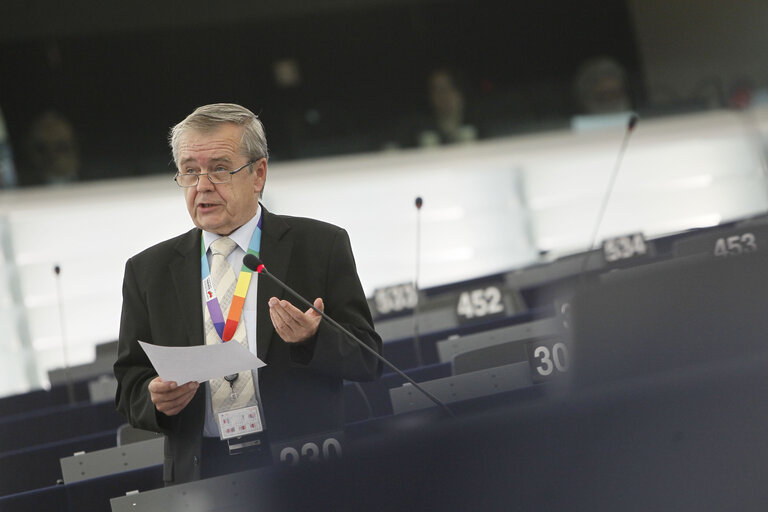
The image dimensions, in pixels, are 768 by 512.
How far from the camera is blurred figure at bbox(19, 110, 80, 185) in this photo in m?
9.98

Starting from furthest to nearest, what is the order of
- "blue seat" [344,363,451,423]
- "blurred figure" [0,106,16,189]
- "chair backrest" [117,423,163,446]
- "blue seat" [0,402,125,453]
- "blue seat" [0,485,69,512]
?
1. "blurred figure" [0,106,16,189]
2. "blue seat" [0,402,125,453]
3. "blue seat" [344,363,451,423]
4. "chair backrest" [117,423,163,446]
5. "blue seat" [0,485,69,512]

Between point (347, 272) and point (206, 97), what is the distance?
970 cm

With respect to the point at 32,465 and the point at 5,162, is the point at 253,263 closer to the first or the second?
the point at 32,465

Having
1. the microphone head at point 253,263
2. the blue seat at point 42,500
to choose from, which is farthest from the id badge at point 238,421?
the blue seat at point 42,500

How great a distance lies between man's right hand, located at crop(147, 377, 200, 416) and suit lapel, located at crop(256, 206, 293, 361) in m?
0.16

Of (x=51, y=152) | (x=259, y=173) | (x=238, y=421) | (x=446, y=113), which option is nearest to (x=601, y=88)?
(x=446, y=113)

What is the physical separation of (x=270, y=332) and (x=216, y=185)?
0.96ft

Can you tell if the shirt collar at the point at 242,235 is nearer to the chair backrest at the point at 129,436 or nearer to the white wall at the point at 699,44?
the chair backrest at the point at 129,436

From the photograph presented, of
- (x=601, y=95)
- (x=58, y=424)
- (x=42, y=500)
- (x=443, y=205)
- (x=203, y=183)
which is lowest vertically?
(x=42, y=500)

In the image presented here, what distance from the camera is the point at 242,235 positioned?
83.5 inches

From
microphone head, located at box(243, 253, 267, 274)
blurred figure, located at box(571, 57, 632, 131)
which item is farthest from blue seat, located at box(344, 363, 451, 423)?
blurred figure, located at box(571, 57, 632, 131)

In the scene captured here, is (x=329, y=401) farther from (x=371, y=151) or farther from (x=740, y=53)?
(x=740, y=53)

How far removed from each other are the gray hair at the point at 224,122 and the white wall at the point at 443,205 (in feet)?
25.5

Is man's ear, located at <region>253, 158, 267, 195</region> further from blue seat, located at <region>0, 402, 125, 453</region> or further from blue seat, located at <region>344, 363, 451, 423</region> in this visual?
blue seat, located at <region>0, 402, 125, 453</region>
